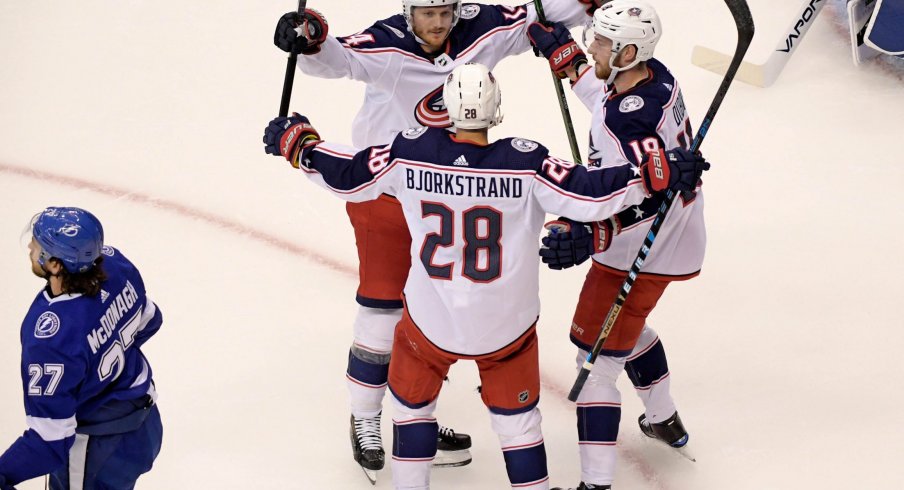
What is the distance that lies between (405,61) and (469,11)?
11.9 inches

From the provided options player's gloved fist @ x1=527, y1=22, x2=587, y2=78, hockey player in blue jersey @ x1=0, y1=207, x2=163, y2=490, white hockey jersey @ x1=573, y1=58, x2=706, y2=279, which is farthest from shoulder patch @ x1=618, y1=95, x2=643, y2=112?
hockey player in blue jersey @ x1=0, y1=207, x2=163, y2=490

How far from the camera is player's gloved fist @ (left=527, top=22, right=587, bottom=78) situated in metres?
3.78

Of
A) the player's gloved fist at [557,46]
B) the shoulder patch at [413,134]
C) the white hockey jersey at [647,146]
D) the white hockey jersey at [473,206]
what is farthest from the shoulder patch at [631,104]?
the shoulder patch at [413,134]

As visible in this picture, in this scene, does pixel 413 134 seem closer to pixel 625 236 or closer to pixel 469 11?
pixel 625 236

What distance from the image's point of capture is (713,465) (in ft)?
12.9

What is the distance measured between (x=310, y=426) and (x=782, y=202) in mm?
2431

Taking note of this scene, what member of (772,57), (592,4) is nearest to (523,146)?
(592,4)

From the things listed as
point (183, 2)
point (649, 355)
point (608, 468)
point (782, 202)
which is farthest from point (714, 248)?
point (183, 2)

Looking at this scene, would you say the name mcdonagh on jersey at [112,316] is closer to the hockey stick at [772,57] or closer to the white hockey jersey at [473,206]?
the white hockey jersey at [473,206]

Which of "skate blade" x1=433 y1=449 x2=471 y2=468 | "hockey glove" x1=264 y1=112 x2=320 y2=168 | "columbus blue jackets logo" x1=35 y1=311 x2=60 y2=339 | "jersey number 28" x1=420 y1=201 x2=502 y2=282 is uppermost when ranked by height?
"hockey glove" x1=264 y1=112 x2=320 y2=168

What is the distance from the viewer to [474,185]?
3000mm

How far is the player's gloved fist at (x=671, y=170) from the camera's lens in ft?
9.92

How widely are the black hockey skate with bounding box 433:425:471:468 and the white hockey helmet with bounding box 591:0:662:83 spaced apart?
1.39 metres

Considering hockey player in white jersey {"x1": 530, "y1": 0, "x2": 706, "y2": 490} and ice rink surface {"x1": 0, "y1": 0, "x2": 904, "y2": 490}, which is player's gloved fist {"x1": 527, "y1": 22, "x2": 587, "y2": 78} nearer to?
hockey player in white jersey {"x1": 530, "y1": 0, "x2": 706, "y2": 490}
